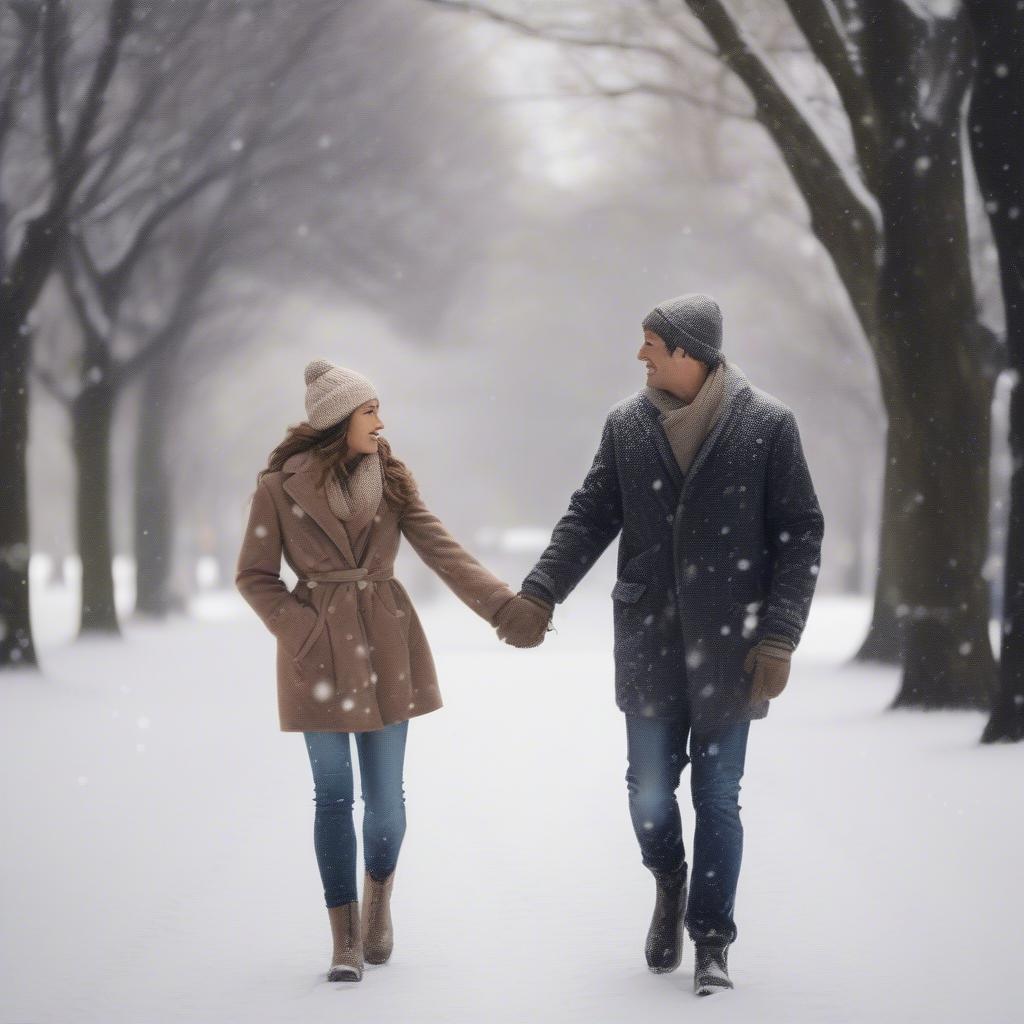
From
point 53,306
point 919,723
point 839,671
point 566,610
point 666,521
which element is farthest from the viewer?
point 566,610

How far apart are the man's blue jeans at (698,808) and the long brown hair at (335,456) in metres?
0.98

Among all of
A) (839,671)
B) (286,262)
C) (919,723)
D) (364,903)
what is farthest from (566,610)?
(364,903)

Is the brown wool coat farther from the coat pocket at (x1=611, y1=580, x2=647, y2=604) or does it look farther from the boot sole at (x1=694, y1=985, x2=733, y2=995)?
the boot sole at (x1=694, y1=985, x2=733, y2=995)

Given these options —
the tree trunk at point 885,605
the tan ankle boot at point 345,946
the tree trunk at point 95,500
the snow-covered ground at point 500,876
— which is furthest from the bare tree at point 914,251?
the tree trunk at point 95,500

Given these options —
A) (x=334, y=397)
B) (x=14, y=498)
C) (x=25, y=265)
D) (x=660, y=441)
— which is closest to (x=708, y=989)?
(x=660, y=441)

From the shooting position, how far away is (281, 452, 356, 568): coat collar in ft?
17.3

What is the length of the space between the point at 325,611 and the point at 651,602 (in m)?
0.96

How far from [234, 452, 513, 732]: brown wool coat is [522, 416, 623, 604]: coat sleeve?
0.45 meters

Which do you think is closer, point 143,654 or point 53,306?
point 143,654

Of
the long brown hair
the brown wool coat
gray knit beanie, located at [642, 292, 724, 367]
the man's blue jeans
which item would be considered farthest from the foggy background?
gray knit beanie, located at [642, 292, 724, 367]

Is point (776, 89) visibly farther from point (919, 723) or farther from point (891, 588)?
point (891, 588)

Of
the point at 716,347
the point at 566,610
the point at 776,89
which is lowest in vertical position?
the point at 566,610

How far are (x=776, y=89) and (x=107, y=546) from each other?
12967 millimetres

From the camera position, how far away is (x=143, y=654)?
2002 centimetres
